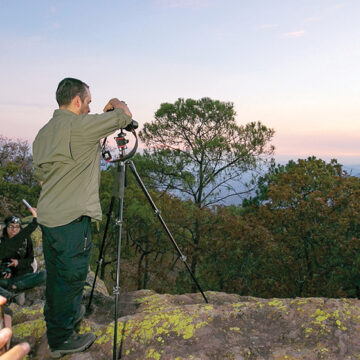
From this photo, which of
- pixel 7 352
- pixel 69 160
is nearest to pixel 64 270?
pixel 69 160

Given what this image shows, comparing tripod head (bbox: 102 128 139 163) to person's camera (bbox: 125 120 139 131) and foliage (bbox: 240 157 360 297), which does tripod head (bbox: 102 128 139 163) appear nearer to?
person's camera (bbox: 125 120 139 131)

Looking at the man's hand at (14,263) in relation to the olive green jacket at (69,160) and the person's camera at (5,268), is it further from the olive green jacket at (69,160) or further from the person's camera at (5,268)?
the olive green jacket at (69,160)

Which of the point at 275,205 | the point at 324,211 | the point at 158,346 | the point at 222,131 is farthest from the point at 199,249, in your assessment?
the point at 158,346

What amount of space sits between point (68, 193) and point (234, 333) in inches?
66.4

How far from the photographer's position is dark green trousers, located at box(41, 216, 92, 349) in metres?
2.54

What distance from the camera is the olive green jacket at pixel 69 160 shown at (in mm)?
2461

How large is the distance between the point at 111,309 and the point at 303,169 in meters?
17.1

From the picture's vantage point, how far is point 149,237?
79.8ft

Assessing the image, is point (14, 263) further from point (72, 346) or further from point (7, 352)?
point (7, 352)

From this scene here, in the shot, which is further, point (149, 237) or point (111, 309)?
point (149, 237)

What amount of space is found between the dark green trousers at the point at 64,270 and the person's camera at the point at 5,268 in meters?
3.74

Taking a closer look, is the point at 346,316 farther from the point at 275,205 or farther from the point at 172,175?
the point at 172,175

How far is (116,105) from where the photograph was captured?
106 inches

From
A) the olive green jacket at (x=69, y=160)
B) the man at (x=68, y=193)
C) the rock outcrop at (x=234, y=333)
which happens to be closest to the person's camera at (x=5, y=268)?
the rock outcrop at (x=234, y=333)
